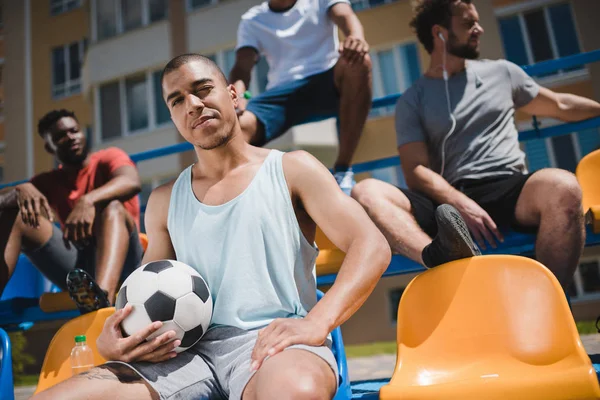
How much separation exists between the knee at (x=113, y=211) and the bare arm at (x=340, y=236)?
1.36 metres

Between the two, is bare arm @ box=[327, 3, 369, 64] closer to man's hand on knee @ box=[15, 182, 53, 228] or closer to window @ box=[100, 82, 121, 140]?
man's hand on knee @ box=[15, 182, 53, 228]

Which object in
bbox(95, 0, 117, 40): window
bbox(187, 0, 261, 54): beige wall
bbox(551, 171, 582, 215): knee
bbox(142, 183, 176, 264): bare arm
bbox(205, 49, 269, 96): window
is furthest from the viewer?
bbox(95, 0, 117, 40): window

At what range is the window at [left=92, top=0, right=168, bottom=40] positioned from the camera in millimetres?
10914

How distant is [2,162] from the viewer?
468 inches

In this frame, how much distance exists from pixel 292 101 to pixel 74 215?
45.6 inches

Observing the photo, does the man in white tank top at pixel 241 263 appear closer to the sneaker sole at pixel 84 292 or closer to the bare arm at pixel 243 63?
the sneaker sole at pixel 84 292

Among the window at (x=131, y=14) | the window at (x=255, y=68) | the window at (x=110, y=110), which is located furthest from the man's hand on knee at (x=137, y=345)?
the window at (x=131, y=14)

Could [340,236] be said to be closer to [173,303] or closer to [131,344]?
[173,303]

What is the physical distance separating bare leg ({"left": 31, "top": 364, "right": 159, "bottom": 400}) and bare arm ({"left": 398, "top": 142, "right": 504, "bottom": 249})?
1.29 m

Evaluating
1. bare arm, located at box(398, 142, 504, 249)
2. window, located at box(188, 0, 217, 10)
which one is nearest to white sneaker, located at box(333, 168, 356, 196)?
bare arm, located at box(398, 142, 504, 249)

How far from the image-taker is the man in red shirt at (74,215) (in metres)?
2.41

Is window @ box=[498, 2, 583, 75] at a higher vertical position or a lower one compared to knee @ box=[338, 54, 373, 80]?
higher

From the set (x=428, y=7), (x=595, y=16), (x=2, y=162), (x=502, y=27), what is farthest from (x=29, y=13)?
(x=428, y=7)

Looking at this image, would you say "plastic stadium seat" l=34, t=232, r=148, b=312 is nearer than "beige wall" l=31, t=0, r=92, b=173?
Yes
